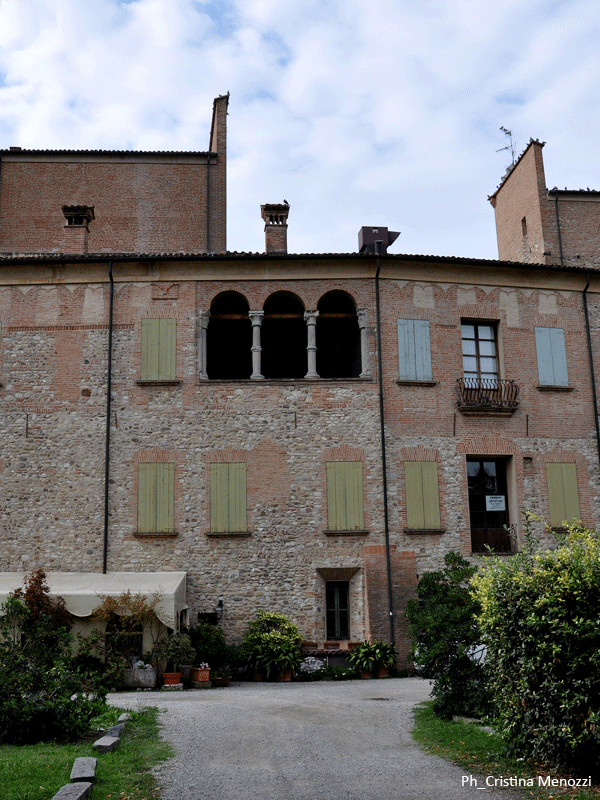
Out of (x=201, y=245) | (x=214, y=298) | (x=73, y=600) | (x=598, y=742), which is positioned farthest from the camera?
(x=201, y=245)

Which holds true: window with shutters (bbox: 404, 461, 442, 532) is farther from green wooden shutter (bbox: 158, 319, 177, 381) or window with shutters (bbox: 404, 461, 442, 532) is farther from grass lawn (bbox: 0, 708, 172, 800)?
grass lawn (bbox: 0, 708, 172, 800)

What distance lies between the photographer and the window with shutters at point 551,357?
20641 millimetres

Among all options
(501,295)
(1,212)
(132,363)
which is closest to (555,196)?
(501,295)

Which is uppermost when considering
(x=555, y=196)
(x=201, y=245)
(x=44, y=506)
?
(x=555, y=196)

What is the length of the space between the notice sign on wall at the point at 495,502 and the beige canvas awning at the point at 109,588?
7.82 metres

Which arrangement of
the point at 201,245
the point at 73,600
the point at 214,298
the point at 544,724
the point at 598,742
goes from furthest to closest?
the point at 201,245
the point at 214,298
the point at 73,600
the point at 544,724
the point at 598,742

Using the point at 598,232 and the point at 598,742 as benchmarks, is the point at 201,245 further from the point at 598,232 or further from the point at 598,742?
the point at 598,742

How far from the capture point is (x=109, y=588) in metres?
17.0

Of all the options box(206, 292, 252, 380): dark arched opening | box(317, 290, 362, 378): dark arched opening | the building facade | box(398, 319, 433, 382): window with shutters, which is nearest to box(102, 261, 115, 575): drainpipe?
the building facade

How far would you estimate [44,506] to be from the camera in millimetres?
18984

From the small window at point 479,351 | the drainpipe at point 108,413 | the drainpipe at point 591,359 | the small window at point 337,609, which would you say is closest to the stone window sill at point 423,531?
the small window at point 337,609

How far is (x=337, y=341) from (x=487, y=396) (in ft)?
15.9

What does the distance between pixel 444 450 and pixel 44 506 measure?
32.5ft

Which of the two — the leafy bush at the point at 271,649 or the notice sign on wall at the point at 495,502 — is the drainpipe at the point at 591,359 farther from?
the leafy bush at the point at 271,649
